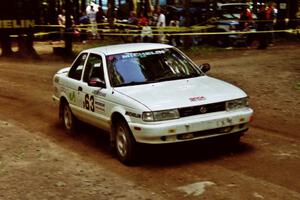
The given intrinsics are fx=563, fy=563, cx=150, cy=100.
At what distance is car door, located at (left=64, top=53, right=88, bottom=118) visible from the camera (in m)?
9.36

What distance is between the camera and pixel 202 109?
296 inches

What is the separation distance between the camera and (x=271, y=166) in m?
7.25

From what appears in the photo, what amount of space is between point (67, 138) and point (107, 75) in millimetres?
1778

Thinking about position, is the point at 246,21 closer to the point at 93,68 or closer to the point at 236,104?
the point at 93,68

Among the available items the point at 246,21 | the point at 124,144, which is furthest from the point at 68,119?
the point at 246,21

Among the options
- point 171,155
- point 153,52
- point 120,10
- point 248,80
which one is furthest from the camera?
point 120,10

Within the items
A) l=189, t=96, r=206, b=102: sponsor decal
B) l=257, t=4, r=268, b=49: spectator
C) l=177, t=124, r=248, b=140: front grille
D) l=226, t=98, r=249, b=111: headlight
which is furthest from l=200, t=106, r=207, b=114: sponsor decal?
l=257, t=4, r=268, b=49: spectator

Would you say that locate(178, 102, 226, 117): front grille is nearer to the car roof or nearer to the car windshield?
the car windshield

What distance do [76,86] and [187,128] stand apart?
2780 mm

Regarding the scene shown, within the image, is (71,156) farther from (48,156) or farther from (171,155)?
(171,155)

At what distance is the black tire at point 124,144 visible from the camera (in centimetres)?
761

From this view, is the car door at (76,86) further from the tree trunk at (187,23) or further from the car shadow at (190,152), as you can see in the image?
the tree trunk at (187,23)

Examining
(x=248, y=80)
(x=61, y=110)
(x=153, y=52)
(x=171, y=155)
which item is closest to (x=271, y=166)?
(x=171, y=155)

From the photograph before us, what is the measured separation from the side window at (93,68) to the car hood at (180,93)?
0.76 meters
